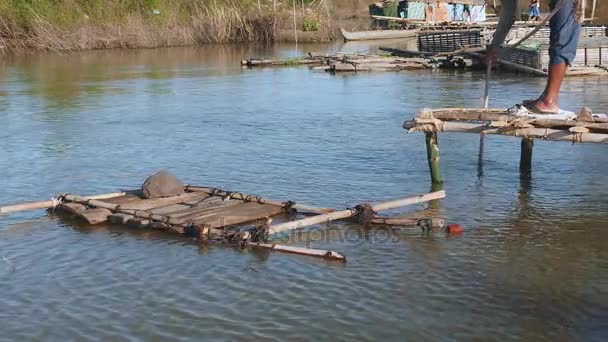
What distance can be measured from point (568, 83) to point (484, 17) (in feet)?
91.2

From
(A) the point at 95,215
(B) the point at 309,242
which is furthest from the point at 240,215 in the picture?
(A) the point at 95,215

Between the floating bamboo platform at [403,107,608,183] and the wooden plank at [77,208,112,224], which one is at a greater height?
the floating bamboo platform at [403,107,608,183]

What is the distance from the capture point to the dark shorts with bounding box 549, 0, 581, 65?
7.64 metres

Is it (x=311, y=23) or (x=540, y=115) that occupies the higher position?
(x=311, y=23)

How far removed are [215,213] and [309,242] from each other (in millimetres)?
1091

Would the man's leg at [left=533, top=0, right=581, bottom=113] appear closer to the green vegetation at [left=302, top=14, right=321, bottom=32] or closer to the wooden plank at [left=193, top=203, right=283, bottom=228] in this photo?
the wooden plank at [left=193, top=203, right=283, bottom=228]

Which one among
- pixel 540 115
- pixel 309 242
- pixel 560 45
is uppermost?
pixel 560 45

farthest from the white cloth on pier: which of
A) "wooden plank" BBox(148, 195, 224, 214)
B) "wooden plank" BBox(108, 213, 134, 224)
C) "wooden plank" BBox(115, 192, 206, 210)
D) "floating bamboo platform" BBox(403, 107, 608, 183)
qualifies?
"wooden plank" BBox(108, 213, 134, 224)

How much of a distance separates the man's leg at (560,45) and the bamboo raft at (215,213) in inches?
57.8

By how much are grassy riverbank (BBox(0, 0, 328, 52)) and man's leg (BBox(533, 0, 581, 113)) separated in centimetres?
2869

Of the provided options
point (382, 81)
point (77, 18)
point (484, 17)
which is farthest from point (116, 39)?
point (484, 17)

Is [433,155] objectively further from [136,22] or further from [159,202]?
[136,22]

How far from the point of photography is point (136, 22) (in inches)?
1444

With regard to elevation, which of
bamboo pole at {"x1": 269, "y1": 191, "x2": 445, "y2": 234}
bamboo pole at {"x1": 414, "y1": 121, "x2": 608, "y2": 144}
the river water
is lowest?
the river water
